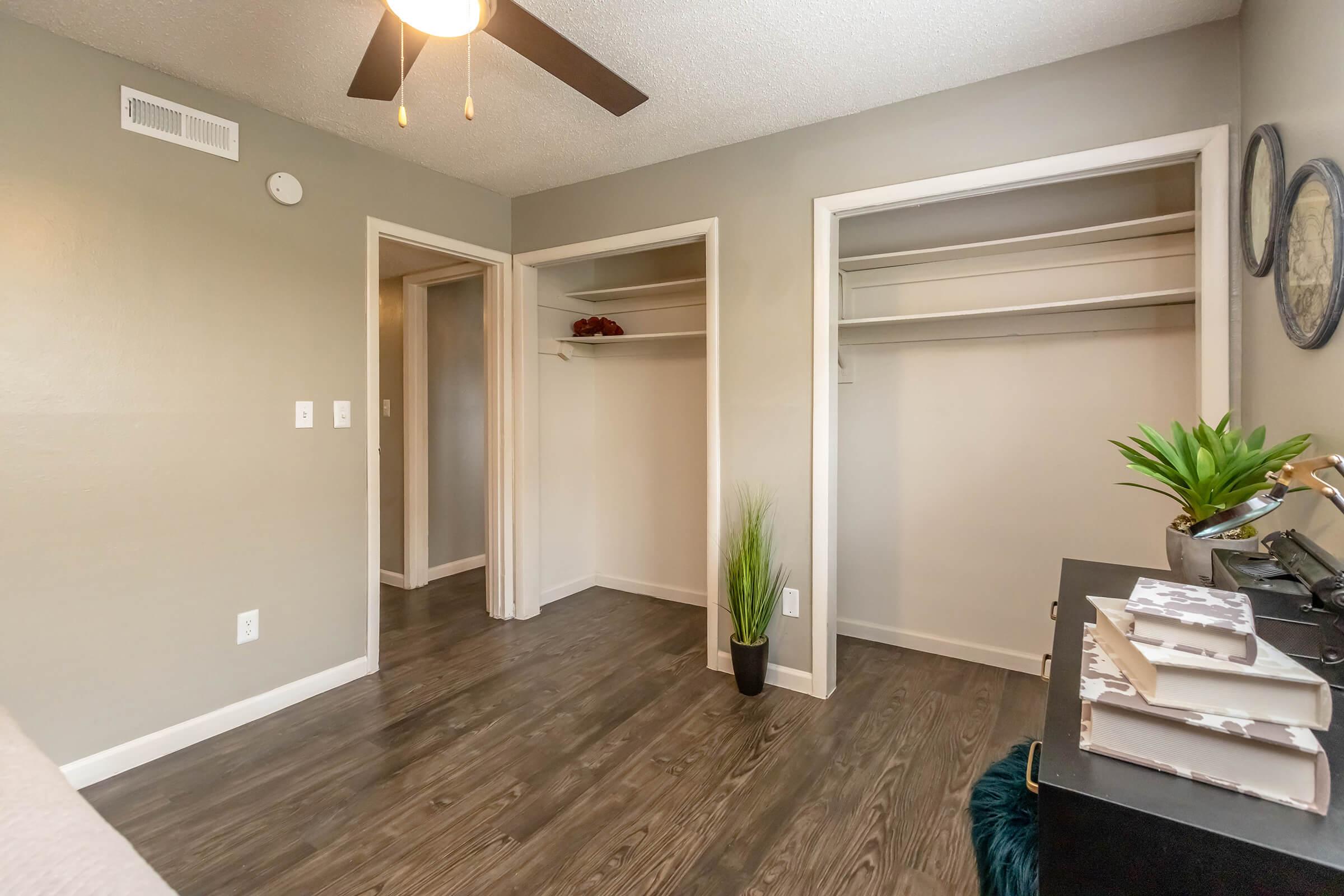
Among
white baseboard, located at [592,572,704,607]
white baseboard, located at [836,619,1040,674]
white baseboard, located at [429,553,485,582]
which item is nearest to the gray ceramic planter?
white baseboard, located at [836,619,1040,674]

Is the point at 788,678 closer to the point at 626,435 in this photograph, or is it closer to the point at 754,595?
the point at 754,595

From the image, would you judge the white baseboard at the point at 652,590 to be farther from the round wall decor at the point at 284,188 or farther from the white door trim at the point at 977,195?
the round wall decor at the point at 284,188

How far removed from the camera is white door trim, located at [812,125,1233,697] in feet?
6.27

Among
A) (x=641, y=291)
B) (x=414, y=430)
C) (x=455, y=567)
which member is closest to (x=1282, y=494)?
(x=641, y=291)

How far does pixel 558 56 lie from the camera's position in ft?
5.49

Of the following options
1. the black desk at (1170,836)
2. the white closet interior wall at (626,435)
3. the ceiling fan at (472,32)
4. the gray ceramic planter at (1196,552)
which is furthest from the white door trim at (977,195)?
the black desk at (1170,836)

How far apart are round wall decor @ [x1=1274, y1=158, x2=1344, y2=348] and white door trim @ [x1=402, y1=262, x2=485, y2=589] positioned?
3.95 meters

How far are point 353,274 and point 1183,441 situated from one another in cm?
303

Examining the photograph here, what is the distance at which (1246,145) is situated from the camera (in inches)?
71.3

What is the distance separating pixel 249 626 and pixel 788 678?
7.37 ft

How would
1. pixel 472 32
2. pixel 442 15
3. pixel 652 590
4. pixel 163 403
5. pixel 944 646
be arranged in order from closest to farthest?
pixel 442 15 < pixel 472 32 < pixel 163 403 < pixel 944 646 < pixel 652 590

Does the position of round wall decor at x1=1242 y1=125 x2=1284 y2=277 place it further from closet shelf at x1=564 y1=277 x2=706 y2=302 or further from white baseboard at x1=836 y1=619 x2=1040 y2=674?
closet shelf at x1=564 y1=277 x2=706 y2=302

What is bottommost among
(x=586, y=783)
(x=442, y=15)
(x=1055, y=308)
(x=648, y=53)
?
(x=586, y=783)

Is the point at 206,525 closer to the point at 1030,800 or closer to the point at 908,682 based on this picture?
the point at 1030,800
